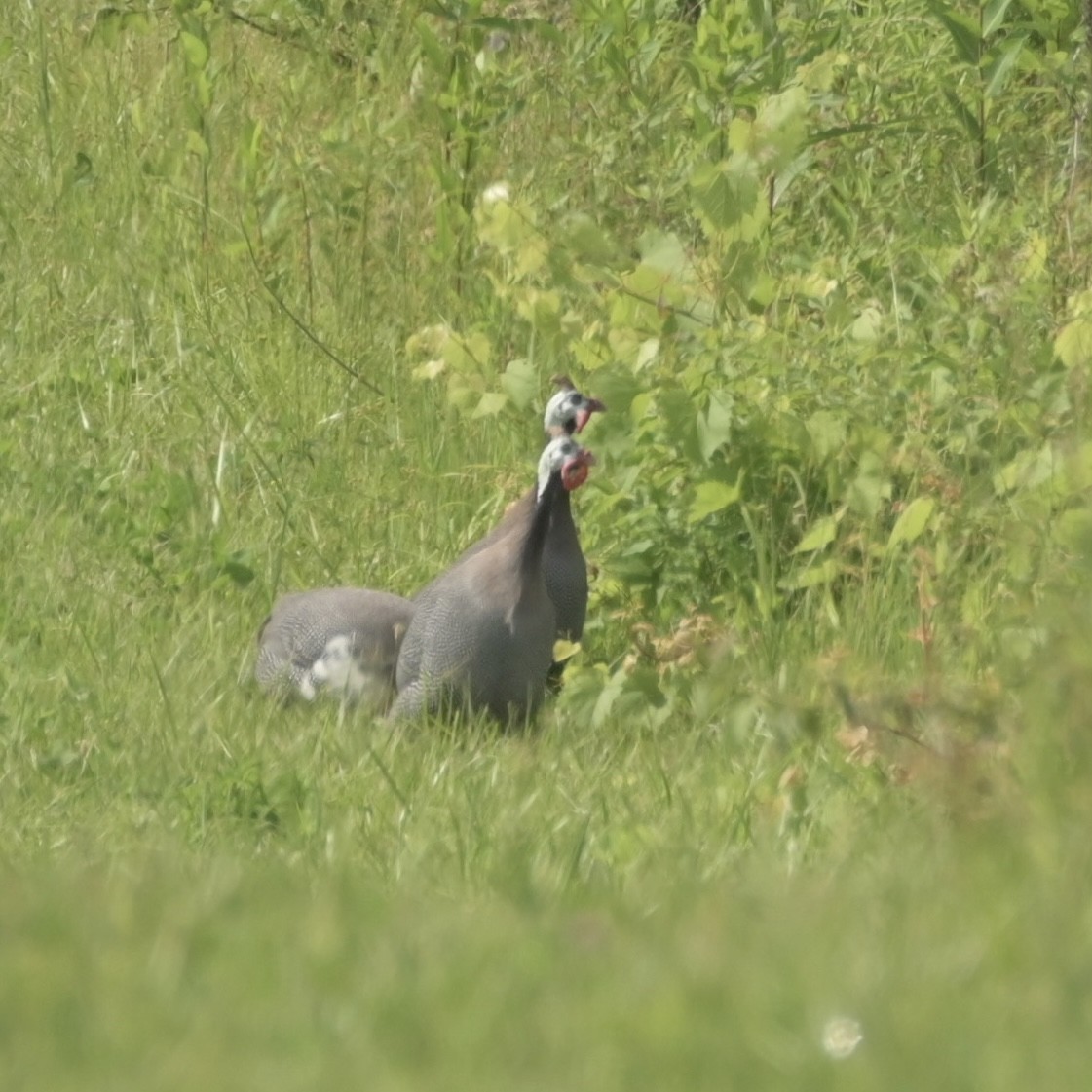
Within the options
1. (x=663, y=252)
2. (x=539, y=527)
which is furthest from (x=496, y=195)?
(x=539, y=527)

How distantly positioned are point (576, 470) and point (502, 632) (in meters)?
0.44

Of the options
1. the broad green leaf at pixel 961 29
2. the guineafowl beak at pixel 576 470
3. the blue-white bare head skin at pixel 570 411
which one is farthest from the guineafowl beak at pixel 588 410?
the broad green leaf at pixel 961 29

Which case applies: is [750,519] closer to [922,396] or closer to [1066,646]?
[922,396]

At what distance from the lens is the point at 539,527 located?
227 inches

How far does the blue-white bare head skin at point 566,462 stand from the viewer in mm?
5711

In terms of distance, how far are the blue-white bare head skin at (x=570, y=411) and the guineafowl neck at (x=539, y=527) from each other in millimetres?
175

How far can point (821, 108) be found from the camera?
23.4ft

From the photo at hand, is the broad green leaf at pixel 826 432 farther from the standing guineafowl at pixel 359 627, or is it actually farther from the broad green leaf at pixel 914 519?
the standing guineafowl at pixel 359 627

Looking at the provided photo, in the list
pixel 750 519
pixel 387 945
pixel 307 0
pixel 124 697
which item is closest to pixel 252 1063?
pixel 387 945

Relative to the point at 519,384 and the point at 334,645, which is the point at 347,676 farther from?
the point at 519,384

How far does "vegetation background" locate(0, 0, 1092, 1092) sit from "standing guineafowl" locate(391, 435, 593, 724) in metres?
0.19

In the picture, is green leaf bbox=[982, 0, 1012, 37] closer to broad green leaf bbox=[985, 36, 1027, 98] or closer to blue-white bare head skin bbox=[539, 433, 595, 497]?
broad green leaf bbox=[985, 36, 1027, 98]

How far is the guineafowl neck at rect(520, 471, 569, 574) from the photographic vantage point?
5.75 meters

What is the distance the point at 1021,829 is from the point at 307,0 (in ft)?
19.6
